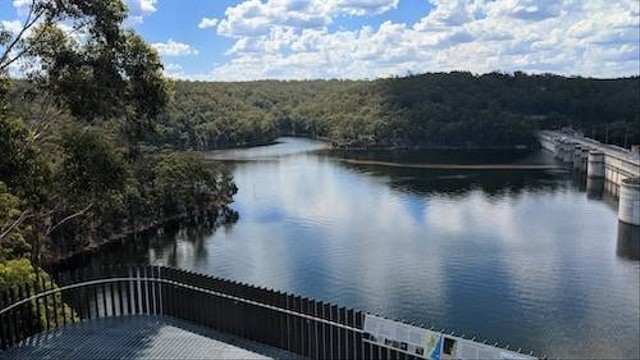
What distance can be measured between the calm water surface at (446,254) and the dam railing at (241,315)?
1983 cm

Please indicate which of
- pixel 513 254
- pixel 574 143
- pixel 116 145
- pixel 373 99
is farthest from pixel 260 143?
pixel 116 145

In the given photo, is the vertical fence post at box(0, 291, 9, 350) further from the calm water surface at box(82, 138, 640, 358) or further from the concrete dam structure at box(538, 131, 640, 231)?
the concrete dam structure at box(538, 131, 640, 231)

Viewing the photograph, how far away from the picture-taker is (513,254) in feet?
144

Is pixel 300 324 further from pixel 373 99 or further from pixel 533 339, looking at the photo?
pixel 373 99

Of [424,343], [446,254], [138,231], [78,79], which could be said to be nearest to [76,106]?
[78,79]

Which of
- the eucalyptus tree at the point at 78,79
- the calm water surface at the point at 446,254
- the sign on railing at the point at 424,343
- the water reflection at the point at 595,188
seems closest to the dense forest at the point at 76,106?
the eucalyptus tree at the point at 78,79

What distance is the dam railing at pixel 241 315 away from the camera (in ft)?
29.9

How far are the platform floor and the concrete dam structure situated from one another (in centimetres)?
5239

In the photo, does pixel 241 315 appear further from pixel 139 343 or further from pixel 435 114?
pixel 435 114

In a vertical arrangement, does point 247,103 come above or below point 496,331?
above

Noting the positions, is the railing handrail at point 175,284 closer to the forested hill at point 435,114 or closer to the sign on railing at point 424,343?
the sign on railing at point 424,343

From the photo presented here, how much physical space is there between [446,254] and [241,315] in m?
34.2

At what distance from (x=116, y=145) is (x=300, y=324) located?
785cm

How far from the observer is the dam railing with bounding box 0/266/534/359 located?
359 inches
